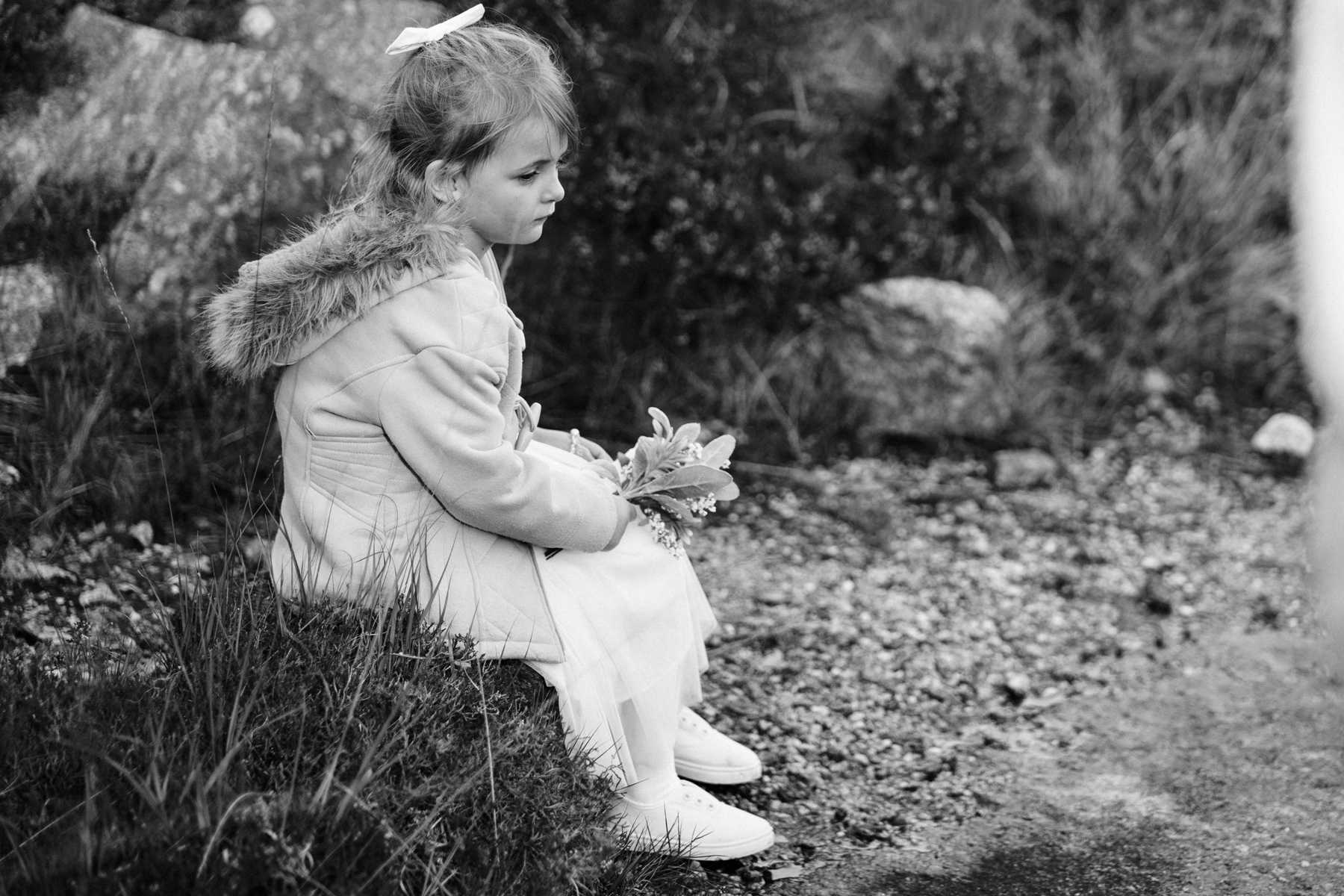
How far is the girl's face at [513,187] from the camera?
8.11 ft

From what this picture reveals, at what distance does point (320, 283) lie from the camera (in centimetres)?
243

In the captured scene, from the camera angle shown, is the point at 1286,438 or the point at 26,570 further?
the point at 1286,438

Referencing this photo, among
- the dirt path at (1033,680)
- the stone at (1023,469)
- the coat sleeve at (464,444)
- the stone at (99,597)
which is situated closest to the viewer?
the coat sleeve at (464,444)

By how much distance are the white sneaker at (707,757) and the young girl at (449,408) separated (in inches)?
13.8

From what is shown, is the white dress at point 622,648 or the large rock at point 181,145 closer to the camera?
the white dress at point 622,648

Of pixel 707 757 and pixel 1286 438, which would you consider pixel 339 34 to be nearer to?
pixel 707 757

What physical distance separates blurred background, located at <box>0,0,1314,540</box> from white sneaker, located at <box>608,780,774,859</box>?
4.72 ft

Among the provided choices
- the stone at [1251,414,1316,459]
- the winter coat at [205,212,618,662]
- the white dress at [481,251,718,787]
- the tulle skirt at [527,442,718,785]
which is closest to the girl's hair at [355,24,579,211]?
the winter coat at [205,212,618,662]

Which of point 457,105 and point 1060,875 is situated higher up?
point 457,105

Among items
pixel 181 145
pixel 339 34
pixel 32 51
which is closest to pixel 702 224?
pixel 339 34

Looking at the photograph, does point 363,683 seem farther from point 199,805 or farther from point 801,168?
point 801,168

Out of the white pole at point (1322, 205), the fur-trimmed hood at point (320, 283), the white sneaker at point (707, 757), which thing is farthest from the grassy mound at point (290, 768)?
the white pole at point (1322, 205)

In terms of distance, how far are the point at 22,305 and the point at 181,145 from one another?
65 cm

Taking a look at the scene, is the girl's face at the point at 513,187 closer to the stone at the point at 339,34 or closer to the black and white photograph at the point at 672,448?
the black and white photograph at the point at 672,448
